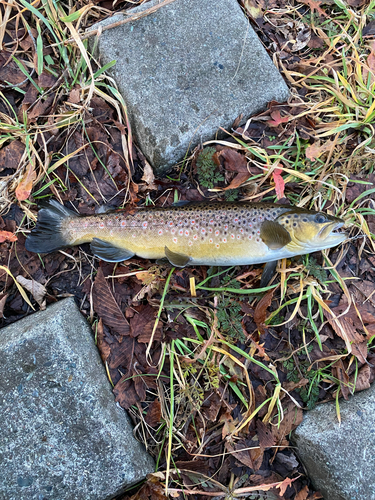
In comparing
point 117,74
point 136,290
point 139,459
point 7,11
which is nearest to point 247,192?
point 136,290

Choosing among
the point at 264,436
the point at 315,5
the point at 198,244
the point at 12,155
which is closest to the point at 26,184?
the point at 12,155

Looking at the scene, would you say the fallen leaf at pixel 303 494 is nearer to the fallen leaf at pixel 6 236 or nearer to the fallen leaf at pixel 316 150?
the fallen leaf at pixel 316 150

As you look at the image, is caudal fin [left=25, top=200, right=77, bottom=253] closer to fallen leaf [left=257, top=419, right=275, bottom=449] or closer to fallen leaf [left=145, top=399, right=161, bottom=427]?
fallen leaf [left=145, top=399, right=161, bottom=427]

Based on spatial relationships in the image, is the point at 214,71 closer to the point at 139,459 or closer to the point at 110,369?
the point at 110,369

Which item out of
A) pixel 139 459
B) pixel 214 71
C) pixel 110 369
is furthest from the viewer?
pixel 214 71

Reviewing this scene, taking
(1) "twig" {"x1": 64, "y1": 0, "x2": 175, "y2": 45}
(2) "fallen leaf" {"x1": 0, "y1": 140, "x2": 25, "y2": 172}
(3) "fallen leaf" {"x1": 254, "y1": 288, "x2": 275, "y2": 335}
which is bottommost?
(3) "fallen leaf" {"x1": 254, "y1": 288, "x2": 275, "y2": 335}

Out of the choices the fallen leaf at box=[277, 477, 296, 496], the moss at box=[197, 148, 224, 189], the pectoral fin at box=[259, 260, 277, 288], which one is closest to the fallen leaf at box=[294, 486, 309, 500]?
the fallen leaf at box=[277, 477, 296, 496]

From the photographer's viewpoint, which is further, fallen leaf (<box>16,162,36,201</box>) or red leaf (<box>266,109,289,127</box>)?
red leaf (<box>266,109,289,127</box>)
